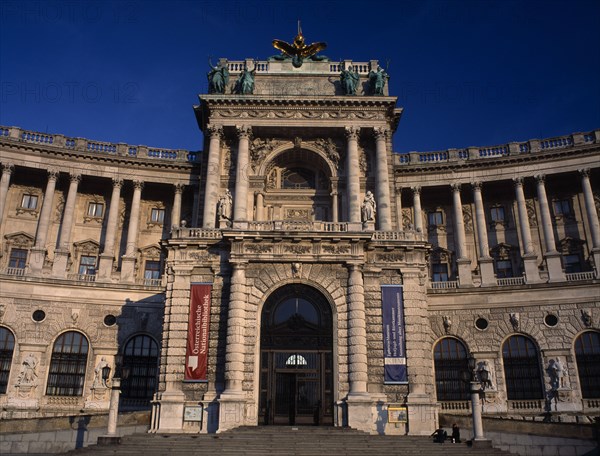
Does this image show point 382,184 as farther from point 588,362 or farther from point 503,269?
point 588,362

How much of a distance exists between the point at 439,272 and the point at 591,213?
13484 mm

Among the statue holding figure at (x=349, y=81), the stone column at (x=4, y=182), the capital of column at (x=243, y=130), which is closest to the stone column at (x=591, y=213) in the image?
the statue holding figure at (x=349, y=81)

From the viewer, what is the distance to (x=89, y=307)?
4444 cm

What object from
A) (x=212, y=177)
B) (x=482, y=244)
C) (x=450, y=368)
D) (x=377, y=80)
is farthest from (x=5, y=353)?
(x=482, y=244)

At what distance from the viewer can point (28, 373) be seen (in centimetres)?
4103

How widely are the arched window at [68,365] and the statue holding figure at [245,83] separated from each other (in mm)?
24568

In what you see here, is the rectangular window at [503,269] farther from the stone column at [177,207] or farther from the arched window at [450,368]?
the stone column at [177,207]

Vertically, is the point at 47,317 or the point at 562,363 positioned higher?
the point at 47,317

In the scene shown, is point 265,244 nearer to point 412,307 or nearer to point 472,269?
point 412,307

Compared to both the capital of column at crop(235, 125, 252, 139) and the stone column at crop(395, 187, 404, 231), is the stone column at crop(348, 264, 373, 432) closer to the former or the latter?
the stone column at crop(395, 187, 404, 231)

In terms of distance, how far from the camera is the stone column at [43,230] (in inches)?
1780

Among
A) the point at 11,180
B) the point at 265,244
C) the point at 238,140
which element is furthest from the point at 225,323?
the point at 11,180

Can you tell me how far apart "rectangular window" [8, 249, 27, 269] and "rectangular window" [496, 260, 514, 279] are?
41.5m

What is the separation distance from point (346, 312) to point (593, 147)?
100 feet
